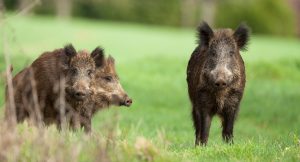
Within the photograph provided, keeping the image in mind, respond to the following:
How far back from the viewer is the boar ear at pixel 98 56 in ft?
33.9

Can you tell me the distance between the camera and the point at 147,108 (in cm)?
1611

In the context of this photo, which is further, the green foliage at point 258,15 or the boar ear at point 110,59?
the green foliage at point 258,15

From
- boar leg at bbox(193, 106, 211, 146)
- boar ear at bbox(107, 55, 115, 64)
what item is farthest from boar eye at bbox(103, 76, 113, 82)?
boar leg at bbox(193, 106, 211, 146)

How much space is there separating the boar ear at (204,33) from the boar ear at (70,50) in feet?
5.71

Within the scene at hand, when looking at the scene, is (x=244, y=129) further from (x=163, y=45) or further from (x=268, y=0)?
(x=268, y=0)

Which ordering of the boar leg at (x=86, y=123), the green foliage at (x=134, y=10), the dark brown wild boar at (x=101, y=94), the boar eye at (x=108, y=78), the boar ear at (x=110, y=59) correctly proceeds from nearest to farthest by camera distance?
the boar leg at (x=86, y=123) → the dark brown wild boar at (x=101, y=94) → the boar eye at (x=108, y=78) → the boar ear at (x=110, y=59) → the green foliage at (x=134, y=10)

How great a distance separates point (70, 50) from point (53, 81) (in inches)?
19.3

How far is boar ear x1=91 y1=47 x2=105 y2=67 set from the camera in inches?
407

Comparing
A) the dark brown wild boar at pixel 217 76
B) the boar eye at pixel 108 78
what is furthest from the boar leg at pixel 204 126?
the boar eye at pixel 108 78

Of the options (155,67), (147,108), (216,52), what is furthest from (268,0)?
(216,52)

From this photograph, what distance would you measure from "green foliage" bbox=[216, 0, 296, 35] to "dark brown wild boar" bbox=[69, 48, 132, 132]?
5284 centimetres

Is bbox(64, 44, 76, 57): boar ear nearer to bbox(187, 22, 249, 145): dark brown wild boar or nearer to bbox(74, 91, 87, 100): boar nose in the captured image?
bbox(74, 91, 87, 100): boar nose

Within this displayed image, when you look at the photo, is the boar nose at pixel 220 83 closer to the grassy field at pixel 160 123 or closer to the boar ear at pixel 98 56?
the grassy field at pixel 160 123

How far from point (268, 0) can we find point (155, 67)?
1775 inches
